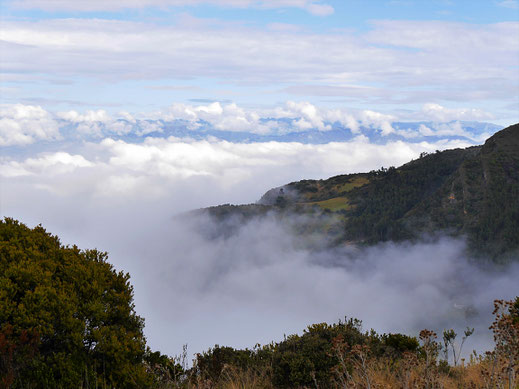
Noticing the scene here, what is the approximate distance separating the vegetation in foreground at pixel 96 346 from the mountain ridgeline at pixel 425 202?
103483 millimetres

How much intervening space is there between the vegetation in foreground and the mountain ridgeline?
103 m

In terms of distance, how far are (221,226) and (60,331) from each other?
186502 mm

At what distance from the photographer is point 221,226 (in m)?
196

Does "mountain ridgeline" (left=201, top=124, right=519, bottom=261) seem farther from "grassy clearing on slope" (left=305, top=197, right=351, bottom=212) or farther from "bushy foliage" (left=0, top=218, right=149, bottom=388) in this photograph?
"bushy foliage" (left=0, top=218, right=149, bottom=388)

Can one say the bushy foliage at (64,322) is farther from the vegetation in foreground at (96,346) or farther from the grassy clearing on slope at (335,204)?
the grassy clearing on slope at (335,204)

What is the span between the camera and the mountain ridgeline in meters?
107

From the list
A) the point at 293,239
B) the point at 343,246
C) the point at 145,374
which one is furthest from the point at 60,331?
the point at 293,239

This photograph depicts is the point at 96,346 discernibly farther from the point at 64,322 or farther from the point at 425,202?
the point at 425,202

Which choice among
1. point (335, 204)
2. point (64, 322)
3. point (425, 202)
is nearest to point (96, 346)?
point (64, 322)

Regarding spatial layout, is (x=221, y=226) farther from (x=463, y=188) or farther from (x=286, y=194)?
(x=463, y=188)

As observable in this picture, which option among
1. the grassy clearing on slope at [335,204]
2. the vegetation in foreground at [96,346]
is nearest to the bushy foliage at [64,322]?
the vegetation in foreground at [96,346]

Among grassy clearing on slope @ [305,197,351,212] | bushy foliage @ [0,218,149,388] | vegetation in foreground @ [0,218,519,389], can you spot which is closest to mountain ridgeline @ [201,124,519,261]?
grassy clearing on slope @ [305,197,351,212]

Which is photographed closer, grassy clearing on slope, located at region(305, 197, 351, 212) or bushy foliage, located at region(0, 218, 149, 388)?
bushy foliage, located at region(0, 218, 149, 388)

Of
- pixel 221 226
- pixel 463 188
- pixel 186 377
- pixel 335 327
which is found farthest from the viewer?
pixel 221 226
